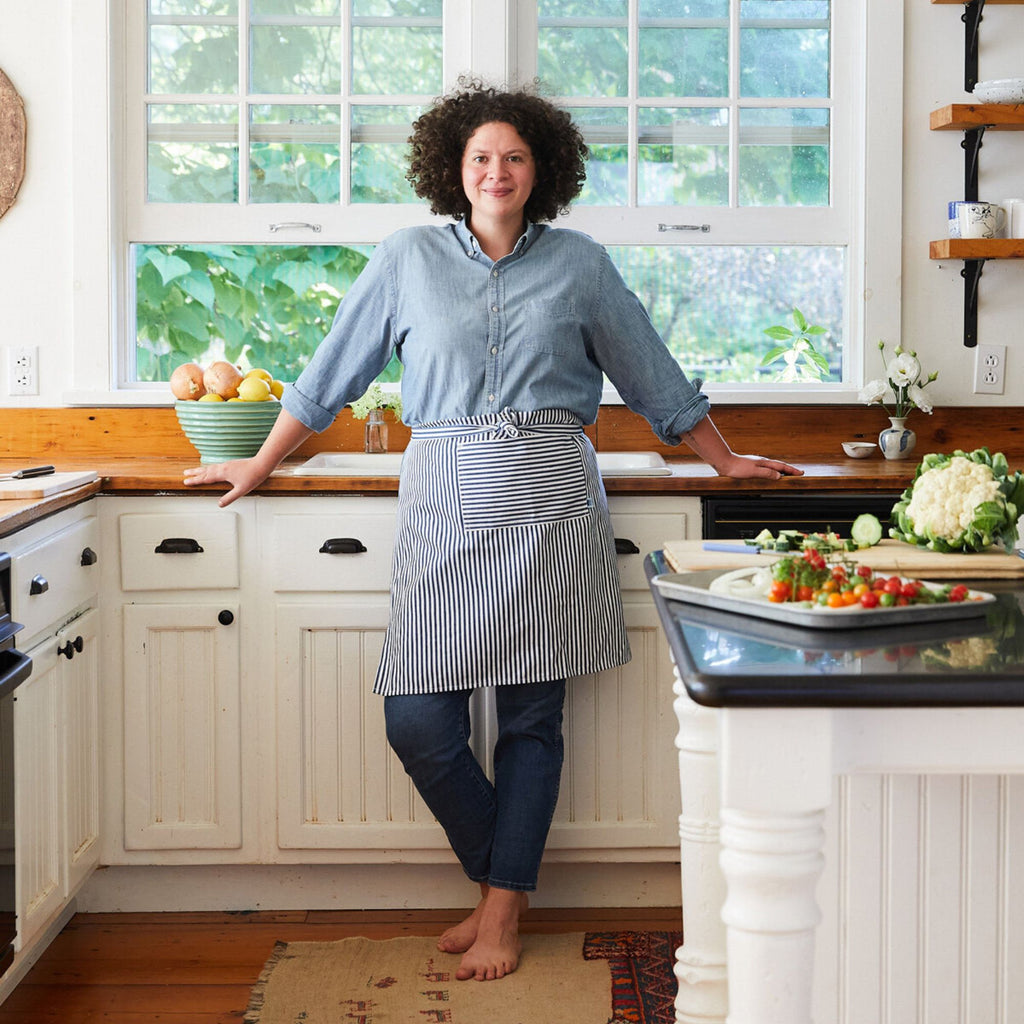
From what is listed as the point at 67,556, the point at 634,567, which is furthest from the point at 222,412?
the point at 634,567

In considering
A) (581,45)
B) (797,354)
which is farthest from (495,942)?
(581,45)

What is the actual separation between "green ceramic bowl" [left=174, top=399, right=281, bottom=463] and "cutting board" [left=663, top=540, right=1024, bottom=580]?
1.34 metres

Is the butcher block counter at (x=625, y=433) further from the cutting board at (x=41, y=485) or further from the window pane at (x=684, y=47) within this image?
the window pane at (x=684, y=47)

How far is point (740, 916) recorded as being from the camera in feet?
3.84

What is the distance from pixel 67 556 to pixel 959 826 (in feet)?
5.52

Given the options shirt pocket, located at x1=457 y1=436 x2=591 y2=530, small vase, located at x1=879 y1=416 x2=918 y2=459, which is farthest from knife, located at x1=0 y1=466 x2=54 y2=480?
small vase, located at x1=879 y1=416 x2=918 y2=459

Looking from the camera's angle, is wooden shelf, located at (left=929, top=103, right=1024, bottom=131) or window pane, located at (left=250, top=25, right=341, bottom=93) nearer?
wooden shelf, located at (left=929, top=103, right=1024, bottom=131)

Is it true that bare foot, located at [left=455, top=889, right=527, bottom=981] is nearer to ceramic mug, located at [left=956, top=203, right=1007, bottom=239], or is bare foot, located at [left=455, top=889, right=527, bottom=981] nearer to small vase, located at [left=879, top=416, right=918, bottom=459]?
small vase, located at [left=879, top=416, right=918, bottom=459]

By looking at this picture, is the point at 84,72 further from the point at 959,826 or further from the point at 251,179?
the point at 959,826

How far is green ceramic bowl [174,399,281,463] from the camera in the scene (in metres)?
2.80

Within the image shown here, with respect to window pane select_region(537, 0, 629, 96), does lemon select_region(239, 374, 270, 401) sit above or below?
below

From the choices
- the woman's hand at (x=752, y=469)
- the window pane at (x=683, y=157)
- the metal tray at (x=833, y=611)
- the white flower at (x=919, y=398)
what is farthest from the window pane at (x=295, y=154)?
the metal tray at (x=833, y=611)

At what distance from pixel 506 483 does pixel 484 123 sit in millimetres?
717

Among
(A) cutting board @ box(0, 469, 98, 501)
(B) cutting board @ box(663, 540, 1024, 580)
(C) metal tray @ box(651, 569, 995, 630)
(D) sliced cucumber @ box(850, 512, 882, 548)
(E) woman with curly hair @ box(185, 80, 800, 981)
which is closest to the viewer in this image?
(C) metal tray @ box(651, 569, 995, 630)
